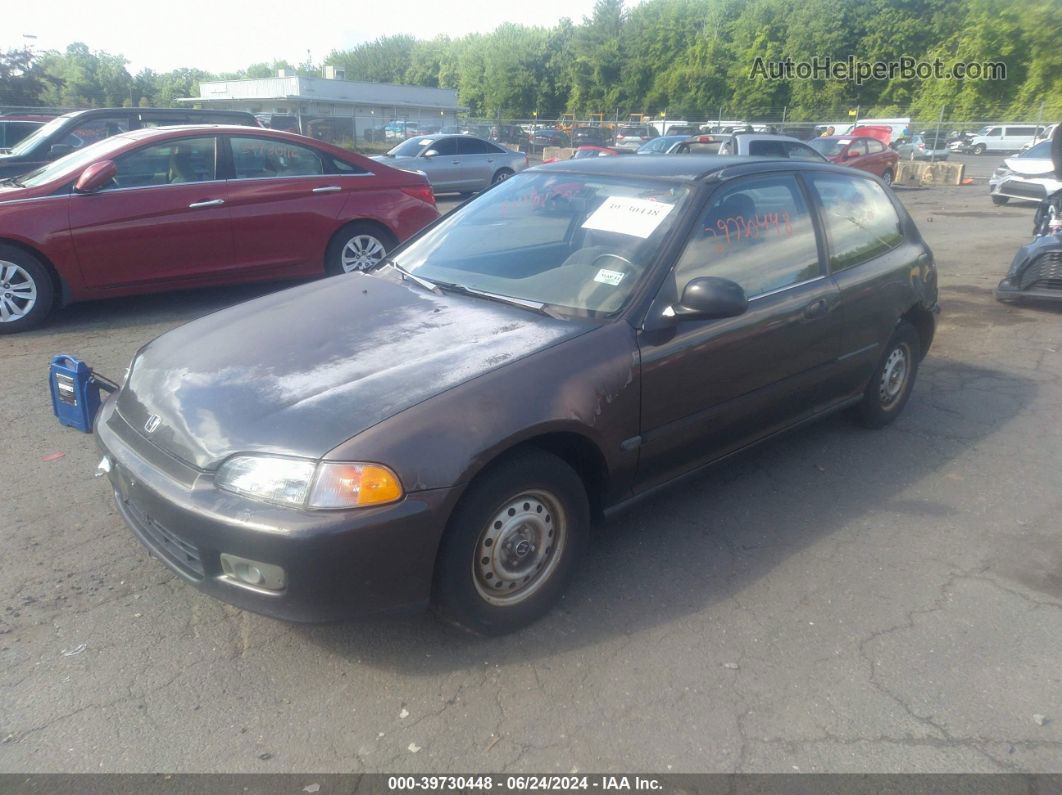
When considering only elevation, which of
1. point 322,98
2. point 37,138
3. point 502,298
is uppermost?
point 322,98

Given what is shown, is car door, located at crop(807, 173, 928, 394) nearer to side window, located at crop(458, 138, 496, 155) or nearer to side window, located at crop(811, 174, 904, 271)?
side window, located at crop(811, 174, 904, 271)

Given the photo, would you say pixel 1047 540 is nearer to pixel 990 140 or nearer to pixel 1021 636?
pixel 1021 636

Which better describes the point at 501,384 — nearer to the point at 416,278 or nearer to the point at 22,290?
the point at 416,278

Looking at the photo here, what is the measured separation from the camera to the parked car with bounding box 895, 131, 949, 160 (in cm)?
3600

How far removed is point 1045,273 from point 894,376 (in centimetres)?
409

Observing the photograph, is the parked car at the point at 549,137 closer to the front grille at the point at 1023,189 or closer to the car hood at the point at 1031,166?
the car hood at the point at 1031,166

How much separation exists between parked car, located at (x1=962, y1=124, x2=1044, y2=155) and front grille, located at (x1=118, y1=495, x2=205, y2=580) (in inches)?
1824

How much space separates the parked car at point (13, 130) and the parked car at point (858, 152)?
1710 cm

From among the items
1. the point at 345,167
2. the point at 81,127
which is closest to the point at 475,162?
the point at 81,127

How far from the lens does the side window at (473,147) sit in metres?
18.7

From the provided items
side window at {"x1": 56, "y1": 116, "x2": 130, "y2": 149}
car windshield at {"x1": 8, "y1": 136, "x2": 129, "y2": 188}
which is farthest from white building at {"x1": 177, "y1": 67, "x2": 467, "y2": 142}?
car windshield at {"x1": 8, "y1": 136, "x2": 129, "y2": 188}

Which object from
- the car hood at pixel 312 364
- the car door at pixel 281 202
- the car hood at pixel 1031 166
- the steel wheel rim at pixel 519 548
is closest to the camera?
the car hood at pixel 312 364

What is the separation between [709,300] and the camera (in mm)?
3287

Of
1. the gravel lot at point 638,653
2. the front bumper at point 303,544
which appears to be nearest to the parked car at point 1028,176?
the gravel lot at point 638,653
